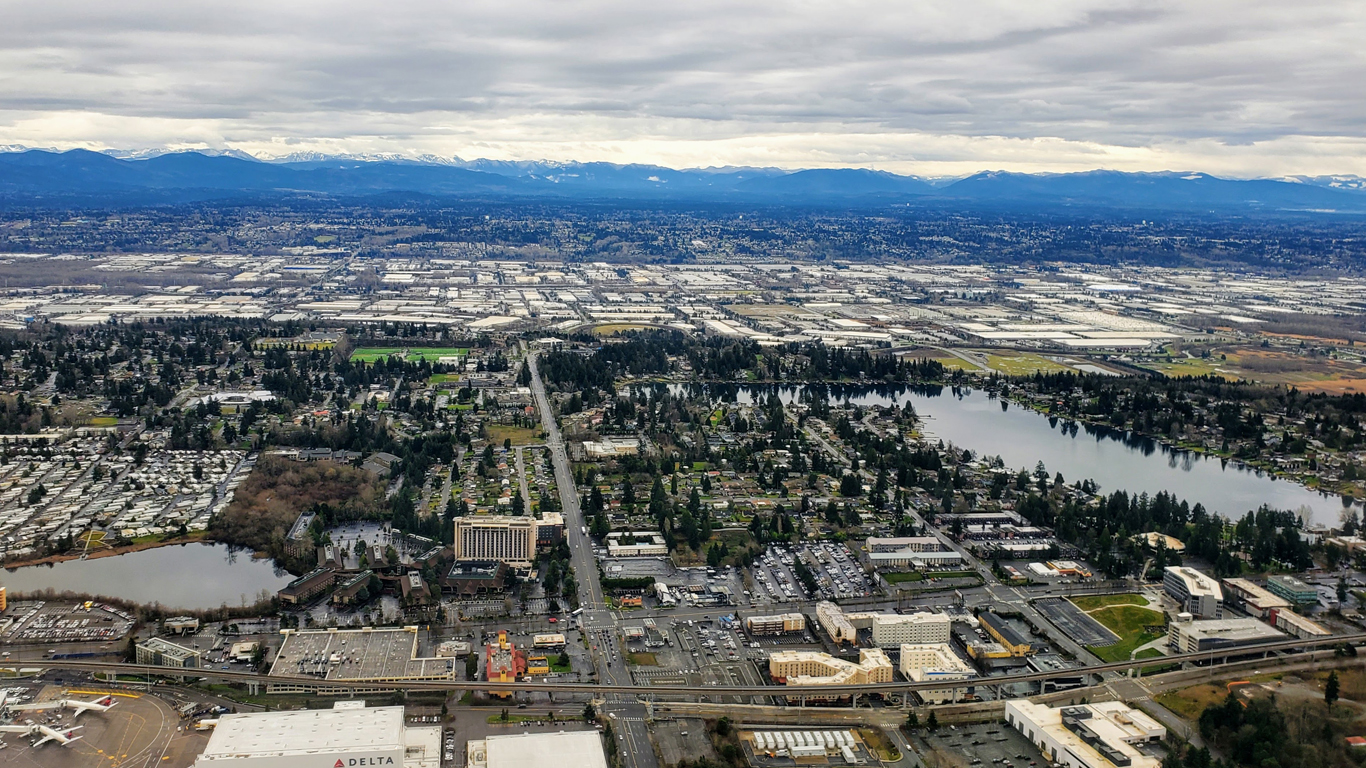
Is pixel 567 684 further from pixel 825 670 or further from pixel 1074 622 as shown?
pixel 1074 622

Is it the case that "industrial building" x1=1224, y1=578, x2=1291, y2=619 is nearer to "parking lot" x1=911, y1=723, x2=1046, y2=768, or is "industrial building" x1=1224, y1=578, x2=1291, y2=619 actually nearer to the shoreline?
"parking lot" x1=911, y1=723, x2=1046, y2=768

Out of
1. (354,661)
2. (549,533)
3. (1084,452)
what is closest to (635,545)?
(549,533)

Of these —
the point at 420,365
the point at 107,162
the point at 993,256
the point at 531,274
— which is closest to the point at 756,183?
the point at 107,162

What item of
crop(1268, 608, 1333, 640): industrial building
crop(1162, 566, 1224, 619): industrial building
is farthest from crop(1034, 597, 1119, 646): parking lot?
crop(1268, 608, 1333, 640): industrial building

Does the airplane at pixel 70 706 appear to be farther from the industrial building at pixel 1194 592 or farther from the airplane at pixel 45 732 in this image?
the industrial building at pixel 1194 592

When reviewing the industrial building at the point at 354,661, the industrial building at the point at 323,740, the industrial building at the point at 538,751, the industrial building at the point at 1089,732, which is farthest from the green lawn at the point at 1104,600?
the industrial building at the point at 323,740
